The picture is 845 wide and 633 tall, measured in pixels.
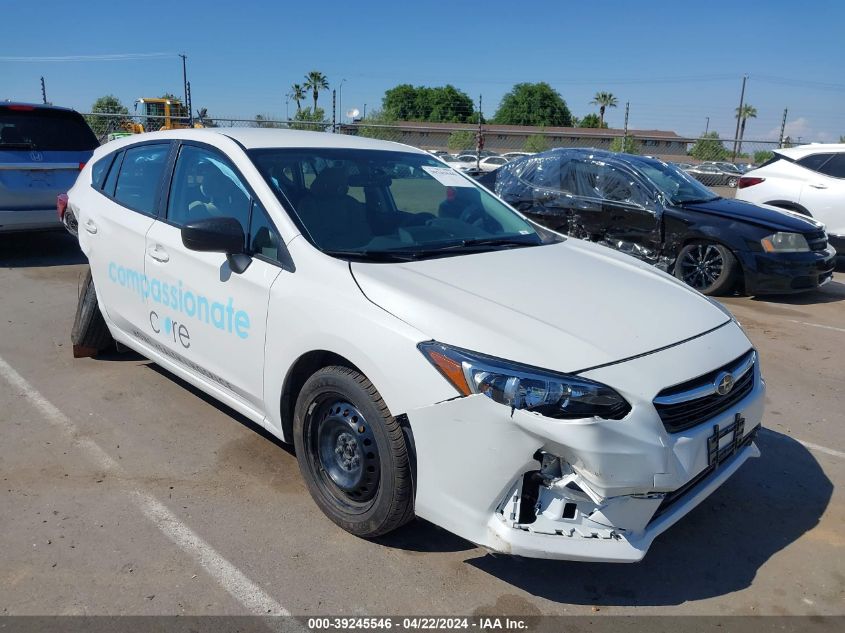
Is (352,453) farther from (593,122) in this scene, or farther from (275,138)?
(593,122)

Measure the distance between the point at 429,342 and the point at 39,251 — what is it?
8786mm

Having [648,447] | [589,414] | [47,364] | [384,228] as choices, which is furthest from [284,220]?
[47,364]

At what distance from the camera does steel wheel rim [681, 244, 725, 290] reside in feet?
25.2

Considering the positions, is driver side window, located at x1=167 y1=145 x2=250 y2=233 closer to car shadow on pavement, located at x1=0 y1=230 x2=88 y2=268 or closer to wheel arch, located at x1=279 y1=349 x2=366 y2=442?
wheel arch, located at x1=279 y1=349 x2=366 y2=442

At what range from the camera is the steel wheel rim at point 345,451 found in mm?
2816

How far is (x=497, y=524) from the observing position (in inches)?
95.6

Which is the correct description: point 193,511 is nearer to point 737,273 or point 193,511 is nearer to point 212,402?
point 212,402

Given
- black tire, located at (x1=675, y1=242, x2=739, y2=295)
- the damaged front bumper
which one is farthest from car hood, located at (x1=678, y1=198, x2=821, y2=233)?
the damaged front bumper

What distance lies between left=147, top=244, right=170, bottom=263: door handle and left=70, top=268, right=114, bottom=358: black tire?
118 centimetres

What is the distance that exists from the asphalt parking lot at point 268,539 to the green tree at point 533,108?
3292 inches

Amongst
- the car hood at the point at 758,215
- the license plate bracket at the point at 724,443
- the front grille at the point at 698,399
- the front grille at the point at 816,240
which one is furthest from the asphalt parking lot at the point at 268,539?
the front grille at the point at 816,240

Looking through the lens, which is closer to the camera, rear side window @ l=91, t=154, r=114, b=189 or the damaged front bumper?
the damaged front bumper

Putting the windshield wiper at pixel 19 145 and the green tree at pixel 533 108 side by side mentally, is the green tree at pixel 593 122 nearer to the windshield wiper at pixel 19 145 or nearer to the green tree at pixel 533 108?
the green tree at pixel 533 108

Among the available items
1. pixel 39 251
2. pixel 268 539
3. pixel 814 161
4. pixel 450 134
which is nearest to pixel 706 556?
pixel 268 539
